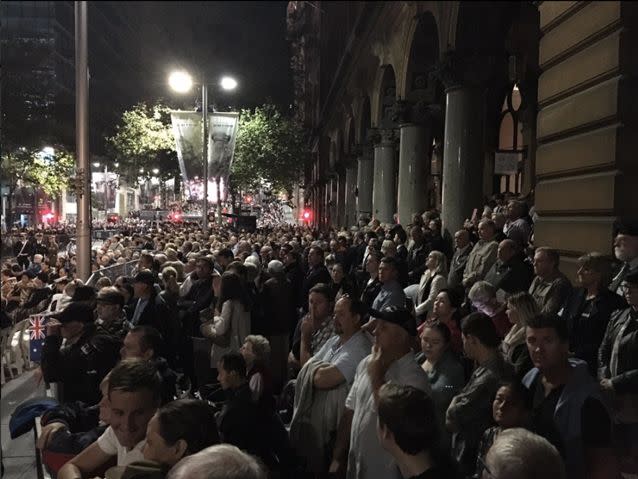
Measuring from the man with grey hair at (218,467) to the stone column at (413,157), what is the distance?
1541 centimetres

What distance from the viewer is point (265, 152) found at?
44.5m

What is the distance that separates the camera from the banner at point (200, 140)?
18.5 m

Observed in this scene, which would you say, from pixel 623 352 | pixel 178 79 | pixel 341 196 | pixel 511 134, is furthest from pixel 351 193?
pixel 623 352

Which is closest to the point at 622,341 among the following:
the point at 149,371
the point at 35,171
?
the point at 149,371

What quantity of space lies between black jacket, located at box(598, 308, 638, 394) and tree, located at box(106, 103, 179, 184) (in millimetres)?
38750

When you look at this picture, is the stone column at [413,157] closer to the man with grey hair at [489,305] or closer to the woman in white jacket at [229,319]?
the woman in white jacket at [229,319]

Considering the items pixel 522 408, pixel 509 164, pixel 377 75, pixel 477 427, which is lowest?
pixel 477 427

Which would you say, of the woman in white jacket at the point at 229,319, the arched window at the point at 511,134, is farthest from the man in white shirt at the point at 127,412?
the arched window at the point at 511,134

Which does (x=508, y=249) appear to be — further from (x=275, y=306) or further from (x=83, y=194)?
(x=83, y=194)

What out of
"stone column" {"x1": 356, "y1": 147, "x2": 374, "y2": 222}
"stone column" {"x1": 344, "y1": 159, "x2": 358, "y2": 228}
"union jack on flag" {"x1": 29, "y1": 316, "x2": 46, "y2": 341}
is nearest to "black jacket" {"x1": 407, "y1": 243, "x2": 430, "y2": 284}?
"union jack on flag" {"x1": 29, "y1": 316, "x2": 46, "y2": 341}

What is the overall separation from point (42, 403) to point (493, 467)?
2820mm

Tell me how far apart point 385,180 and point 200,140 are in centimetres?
625

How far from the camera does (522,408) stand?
3.24 m

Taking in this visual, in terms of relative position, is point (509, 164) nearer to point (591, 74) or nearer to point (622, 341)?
point (591, 74)
